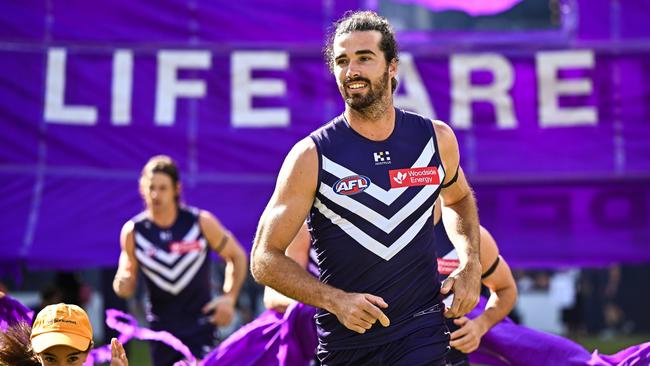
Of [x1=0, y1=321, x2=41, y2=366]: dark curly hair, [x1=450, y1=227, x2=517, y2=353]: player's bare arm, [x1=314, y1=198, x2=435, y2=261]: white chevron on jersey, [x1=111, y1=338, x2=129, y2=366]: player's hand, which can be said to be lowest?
[x1=0, y1=321, x2=41, y2=366]: dark curly hair

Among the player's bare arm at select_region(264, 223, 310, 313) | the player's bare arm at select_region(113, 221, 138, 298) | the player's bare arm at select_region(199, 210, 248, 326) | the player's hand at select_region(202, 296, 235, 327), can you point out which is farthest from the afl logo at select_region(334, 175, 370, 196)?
the player's bare arm at select_region(199, 210, 248, 326)

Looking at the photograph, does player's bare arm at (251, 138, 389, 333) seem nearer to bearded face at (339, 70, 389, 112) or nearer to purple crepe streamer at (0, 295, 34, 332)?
bearded face at (339, 70, 389, 112)

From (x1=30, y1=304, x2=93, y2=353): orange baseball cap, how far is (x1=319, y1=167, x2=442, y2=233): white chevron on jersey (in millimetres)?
1410

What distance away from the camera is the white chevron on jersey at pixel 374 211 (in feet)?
14.0

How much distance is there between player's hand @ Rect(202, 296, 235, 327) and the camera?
26.2 feet

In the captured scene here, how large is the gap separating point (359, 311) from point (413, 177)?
0.63 metres

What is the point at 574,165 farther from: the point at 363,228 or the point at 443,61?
the point at 363,228

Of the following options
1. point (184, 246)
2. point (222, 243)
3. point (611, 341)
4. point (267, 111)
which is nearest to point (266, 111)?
point (267, 111)

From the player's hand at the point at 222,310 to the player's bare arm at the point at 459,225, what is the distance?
3.45 metres

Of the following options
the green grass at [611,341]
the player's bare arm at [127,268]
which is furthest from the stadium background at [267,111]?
the green grass at [611,341]

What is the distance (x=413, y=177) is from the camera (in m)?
4.34

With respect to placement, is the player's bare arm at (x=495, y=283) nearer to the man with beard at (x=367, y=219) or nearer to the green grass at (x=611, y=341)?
the man with beard at (x=367, y=219)

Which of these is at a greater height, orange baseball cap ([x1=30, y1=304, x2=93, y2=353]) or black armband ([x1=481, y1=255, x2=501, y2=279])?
black armband ([x1=481, y1=255, x2=501, y2=279])

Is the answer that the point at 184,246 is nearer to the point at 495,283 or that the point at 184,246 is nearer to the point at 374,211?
the point at 495,283
